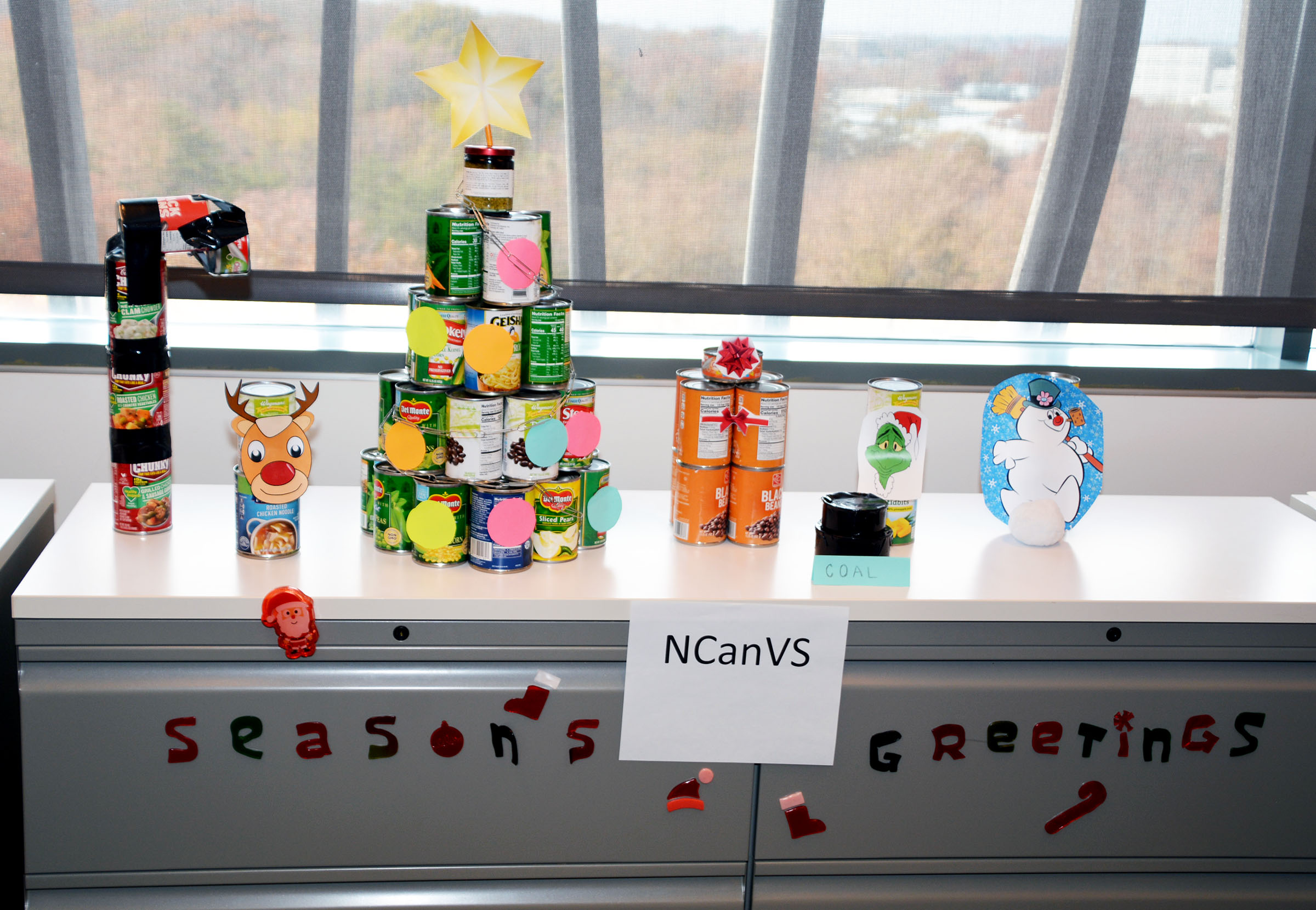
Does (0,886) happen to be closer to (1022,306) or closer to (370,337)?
(370,337)

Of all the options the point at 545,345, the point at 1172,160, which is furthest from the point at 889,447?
the point at 1172,160

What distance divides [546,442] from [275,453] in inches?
12.4

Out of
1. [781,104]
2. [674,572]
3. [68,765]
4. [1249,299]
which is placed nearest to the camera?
[68,765]

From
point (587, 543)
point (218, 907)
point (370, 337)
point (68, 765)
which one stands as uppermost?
point (370, 337)

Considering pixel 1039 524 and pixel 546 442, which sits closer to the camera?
pixel 546 442

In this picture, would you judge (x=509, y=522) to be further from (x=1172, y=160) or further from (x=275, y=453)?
(x=1172, y=160)

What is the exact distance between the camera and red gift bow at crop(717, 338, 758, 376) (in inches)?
52.9

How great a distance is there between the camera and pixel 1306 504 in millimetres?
1671

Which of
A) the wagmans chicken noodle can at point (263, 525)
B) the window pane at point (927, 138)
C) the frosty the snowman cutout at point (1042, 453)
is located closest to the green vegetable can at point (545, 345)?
the wagmans chicken noodle can at point (263, 525)

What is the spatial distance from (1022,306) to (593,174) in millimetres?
783

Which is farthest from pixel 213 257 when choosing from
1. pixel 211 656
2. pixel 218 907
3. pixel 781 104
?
pixel 781 104

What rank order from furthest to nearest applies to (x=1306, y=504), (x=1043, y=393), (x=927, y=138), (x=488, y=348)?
(x=927, y=138)
(x=1306, y=504)
(x=1043, y=393)
(x=488, y=348)

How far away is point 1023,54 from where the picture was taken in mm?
1832

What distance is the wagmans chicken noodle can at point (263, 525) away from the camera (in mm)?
1270
